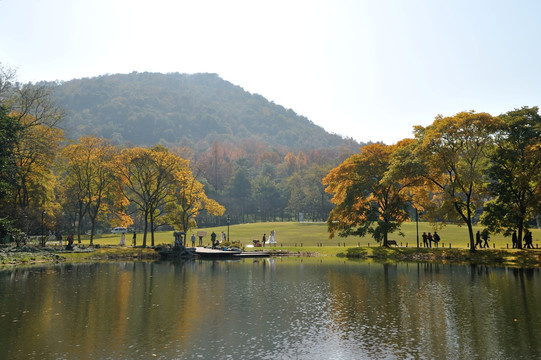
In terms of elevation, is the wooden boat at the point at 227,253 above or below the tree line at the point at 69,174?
below

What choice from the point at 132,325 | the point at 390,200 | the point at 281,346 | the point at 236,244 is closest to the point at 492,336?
the point at 281,346

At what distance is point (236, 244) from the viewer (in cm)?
7262

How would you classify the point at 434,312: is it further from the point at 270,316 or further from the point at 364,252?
the point at 364,252

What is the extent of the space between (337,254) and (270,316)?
4115 centimetres

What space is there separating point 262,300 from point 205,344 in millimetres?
10905

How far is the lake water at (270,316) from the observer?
17.8 m

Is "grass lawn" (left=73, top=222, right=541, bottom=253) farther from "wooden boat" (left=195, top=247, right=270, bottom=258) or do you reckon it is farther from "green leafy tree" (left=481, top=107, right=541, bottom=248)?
"green leafy tree" (left=481, top=107, right=541, bottom=248)

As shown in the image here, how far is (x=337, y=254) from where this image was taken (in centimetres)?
6412

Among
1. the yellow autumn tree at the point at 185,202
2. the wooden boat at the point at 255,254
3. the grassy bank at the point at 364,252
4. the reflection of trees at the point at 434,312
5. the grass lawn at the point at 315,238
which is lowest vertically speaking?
the reflection of trees at the point at 434,312

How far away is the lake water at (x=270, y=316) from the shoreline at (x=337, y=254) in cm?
1071

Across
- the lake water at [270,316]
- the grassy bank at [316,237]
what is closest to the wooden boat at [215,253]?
the grassy bank at [316,237]

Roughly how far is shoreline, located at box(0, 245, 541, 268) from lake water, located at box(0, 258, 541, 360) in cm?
1071

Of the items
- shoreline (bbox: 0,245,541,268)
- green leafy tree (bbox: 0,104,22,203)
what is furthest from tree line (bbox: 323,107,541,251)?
green leafy tree (bbox: 0,104,22,203)

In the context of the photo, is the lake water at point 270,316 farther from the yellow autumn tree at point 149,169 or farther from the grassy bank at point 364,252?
the yellow autumn tree at point 149,169
